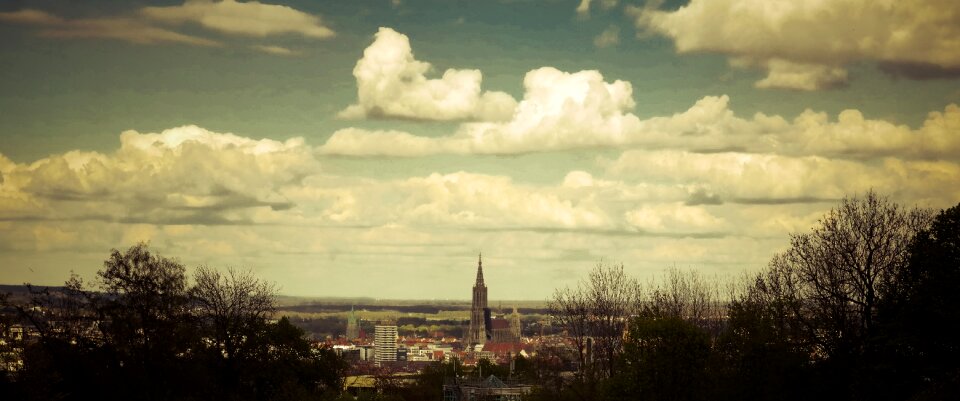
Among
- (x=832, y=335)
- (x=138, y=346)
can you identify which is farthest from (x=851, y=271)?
(x=138, y=346)

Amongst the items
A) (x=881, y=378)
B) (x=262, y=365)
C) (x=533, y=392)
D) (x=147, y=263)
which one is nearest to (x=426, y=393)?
(x=533, y=392)

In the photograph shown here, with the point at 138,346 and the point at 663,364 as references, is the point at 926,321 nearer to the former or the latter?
the point at 663,364

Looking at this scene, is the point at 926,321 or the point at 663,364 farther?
the point at 663,364

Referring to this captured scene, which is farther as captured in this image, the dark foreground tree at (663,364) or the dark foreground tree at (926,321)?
the dark foreground tree at (663,364)

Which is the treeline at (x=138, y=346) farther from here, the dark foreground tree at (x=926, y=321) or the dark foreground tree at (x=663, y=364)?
the dark foreground tree at (x=926, y=321)

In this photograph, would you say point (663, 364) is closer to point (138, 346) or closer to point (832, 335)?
point (832, 335)

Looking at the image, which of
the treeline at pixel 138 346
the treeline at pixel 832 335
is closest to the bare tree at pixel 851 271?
the treeline at pixel 832 335

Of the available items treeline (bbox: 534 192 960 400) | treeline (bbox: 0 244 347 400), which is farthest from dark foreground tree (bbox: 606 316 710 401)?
treeline (bbox: 0 244 347 400)

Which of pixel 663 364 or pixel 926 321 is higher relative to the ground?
pixel 926 321

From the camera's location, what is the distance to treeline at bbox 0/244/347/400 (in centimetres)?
6906

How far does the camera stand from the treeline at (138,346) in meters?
69.1

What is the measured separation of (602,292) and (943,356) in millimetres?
37940

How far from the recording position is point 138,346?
7244cm

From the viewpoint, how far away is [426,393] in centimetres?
15250
